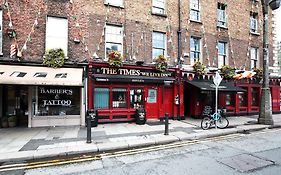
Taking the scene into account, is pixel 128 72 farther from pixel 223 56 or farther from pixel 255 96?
pixel 255 96

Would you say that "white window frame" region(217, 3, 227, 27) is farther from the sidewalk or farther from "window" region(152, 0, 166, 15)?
the sidewalk

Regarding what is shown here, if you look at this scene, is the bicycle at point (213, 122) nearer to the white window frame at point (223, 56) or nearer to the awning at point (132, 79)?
the awning at point (132, 79)

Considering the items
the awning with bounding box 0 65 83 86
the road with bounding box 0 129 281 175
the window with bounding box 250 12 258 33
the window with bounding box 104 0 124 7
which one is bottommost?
the road with bounding box 0 129 281 175

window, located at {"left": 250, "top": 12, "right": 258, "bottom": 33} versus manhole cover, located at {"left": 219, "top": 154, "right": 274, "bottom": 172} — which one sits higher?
window, located at {"left": 250, "top": 12, "right": 258, "bottom": 33}

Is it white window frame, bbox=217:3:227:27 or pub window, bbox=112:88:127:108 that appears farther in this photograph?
white window frame, bbox=217:3:227:27

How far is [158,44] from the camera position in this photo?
13844 millimetres

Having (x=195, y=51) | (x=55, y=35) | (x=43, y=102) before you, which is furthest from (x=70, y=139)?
(x=195, y=51)

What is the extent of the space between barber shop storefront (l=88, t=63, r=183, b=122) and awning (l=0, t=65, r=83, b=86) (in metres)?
1.50

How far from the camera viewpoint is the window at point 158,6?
45.5 ft

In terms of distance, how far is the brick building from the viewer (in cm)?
1080

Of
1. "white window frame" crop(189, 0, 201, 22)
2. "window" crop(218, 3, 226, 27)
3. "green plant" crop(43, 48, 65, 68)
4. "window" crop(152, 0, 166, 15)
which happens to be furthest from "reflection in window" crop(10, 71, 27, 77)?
"window" crop(218, 3, 226, 27)

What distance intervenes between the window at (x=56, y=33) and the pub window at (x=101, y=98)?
3.12m

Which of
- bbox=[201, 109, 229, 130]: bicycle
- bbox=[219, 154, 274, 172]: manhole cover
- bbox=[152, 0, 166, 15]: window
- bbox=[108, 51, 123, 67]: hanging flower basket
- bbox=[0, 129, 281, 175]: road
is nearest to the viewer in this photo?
bbox=[0, 129, 281, 175]: road

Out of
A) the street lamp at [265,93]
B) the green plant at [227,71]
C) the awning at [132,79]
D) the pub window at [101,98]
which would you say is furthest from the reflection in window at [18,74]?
the street lamp at [265,93]
